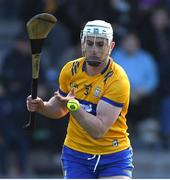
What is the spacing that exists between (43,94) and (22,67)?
47cm

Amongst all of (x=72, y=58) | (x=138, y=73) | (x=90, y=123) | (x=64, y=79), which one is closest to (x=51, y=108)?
(x=64, y=79)

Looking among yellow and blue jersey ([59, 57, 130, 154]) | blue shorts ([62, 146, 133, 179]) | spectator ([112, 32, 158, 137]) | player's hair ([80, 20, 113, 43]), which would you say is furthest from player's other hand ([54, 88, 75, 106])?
spectator ([112, 32, 158, 137])

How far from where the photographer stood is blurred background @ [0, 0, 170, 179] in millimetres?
11125

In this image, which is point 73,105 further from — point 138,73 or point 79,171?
point 138,73

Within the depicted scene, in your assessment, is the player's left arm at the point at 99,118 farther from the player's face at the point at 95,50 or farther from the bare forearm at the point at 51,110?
the bare forearm at the point at 51,110

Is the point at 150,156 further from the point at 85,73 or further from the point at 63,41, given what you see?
the point at 85,73

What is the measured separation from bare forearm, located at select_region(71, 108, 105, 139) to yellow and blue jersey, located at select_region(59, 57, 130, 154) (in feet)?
0.62

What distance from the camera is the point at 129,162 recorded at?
22.9 feet

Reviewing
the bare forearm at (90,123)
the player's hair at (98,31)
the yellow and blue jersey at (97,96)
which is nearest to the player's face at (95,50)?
the player's hair at (98,31)

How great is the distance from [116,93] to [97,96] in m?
0.15

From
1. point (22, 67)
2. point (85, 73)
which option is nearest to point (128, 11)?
point (22, 67)

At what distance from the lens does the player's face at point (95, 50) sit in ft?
22.0

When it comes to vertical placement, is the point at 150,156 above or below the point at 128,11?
below

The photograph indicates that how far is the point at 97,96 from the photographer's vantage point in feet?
22.3
